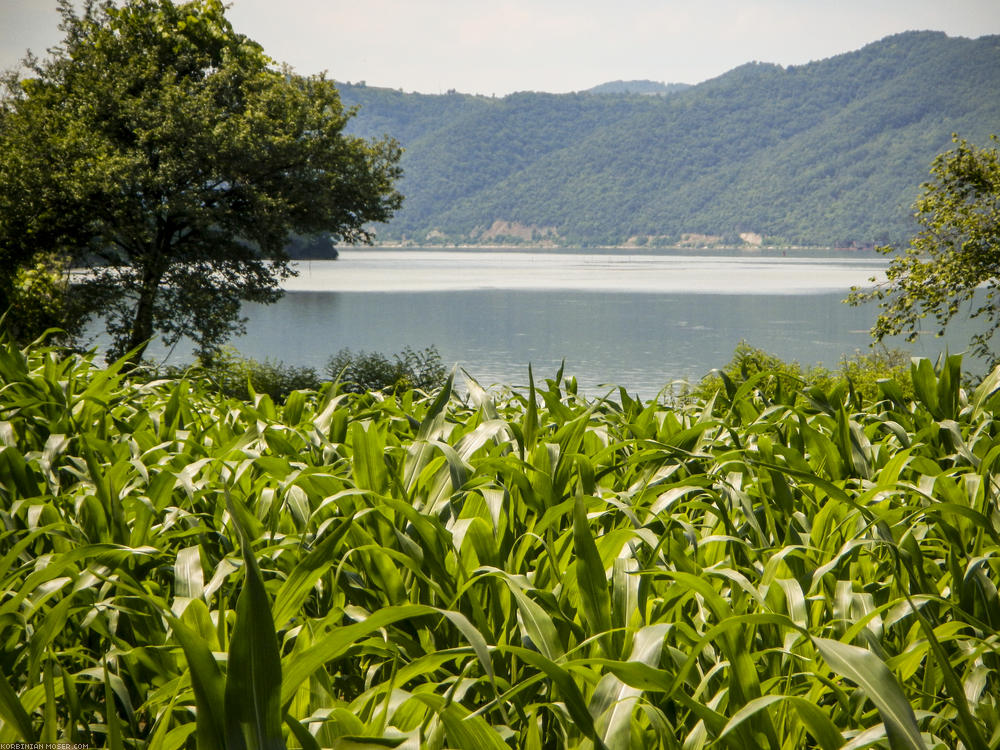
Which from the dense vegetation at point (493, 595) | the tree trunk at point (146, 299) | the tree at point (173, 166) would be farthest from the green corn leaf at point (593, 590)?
the tree trunk at point (146, 299)

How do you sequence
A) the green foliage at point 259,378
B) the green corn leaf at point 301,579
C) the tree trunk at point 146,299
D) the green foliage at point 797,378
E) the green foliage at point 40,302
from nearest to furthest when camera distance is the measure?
the green corn leaf at point 301,579, the green foliage at point 797,378, the green foliage at point 40,302, the green foliage at point 259,378, the tree trunk at point 146,299

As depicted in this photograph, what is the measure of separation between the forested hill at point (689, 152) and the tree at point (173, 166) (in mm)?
69685

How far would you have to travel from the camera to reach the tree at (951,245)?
416 inches

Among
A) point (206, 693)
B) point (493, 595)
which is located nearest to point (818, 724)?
point (493, 595)

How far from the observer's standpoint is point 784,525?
1695mm

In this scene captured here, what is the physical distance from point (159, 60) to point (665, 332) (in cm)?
1741

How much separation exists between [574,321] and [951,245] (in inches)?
713

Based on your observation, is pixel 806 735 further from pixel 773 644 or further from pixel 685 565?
pixel 685 565

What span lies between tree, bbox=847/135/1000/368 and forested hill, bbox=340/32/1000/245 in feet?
221

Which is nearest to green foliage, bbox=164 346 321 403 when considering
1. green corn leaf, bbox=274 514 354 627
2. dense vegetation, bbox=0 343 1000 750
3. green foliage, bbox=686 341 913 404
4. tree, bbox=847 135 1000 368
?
green foliage, bbox=686 341 913 404

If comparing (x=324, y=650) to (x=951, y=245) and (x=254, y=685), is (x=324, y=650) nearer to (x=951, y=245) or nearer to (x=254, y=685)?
(x=254, y=685)

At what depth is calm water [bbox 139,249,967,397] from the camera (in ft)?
67.4

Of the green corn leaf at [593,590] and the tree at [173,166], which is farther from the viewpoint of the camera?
the tree at [173,166]

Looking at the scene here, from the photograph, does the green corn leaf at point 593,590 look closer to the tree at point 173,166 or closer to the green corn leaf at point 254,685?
the green corn leaf at point 254,685
